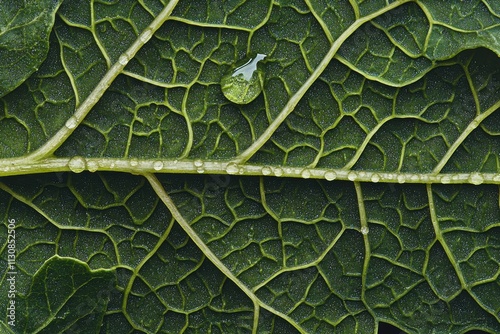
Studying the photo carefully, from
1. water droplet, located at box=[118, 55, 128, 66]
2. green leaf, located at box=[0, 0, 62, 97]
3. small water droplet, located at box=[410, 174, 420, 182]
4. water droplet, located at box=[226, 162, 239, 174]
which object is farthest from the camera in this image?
small water droplet, located at box=[410, 174, 420, 182]

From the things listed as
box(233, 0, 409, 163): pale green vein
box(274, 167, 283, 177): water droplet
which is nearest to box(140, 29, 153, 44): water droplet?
box(233, 0, 409, 163): pale green vein

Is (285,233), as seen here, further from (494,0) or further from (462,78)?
(494,0)

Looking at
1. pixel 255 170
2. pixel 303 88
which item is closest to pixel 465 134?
pixel 303 88

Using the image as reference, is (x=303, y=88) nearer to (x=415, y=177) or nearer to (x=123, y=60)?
(x=415, y=177)

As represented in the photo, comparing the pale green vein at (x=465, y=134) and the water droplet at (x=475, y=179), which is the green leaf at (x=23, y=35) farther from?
the water droplet at (x=475, y=179)

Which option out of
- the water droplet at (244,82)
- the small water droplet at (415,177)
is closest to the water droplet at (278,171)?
the water droplet at (244,82)

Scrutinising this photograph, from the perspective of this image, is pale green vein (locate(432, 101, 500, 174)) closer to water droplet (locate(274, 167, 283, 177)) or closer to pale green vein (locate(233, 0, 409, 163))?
pale green vein (locate(233, 0, 409, 163))
